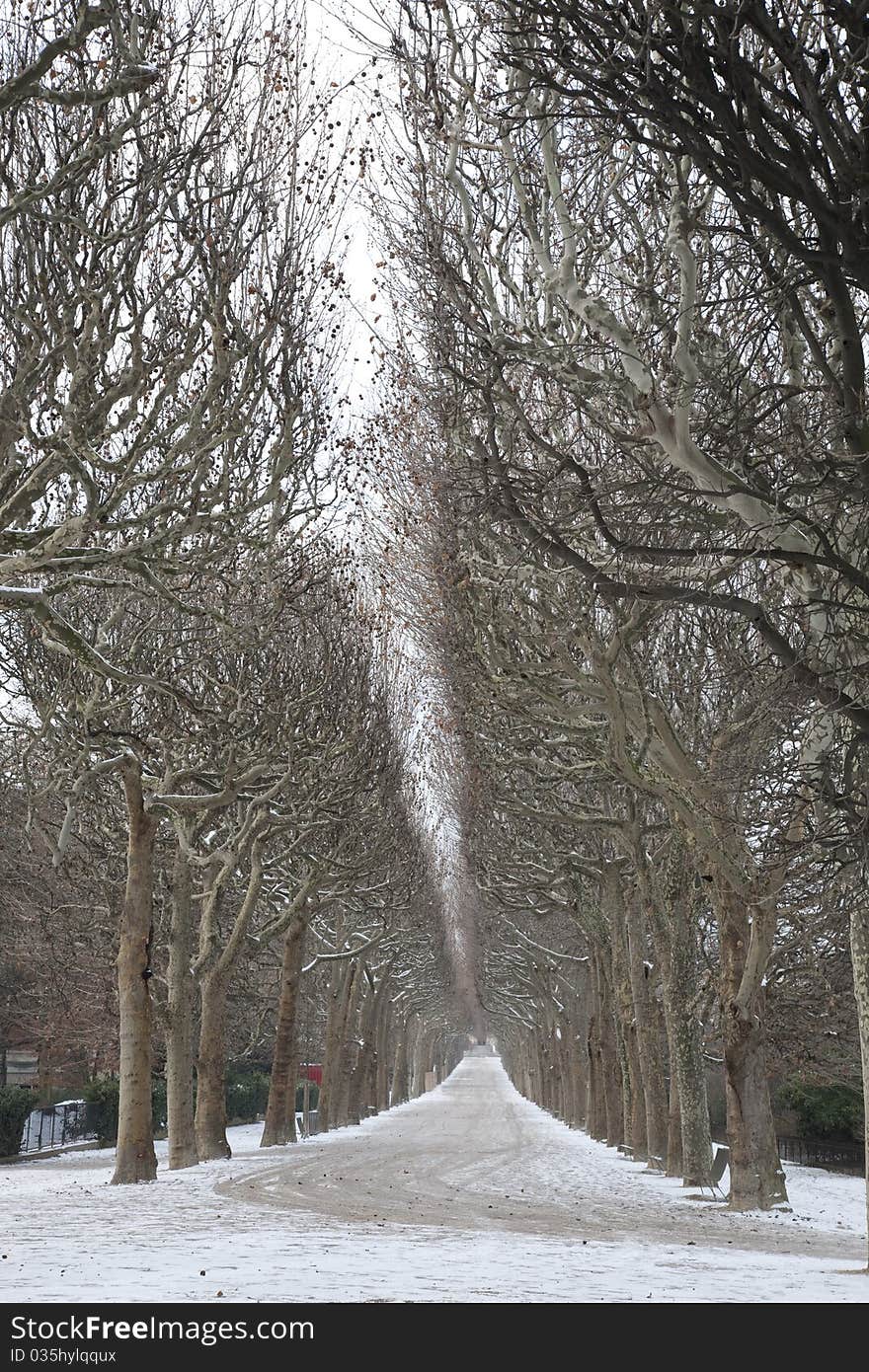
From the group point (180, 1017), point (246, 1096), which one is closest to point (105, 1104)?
point (180, 1017)

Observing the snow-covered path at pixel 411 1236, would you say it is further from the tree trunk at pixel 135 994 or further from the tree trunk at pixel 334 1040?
the tree trunk at pixel 334 1040

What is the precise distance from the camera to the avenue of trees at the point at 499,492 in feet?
28.7

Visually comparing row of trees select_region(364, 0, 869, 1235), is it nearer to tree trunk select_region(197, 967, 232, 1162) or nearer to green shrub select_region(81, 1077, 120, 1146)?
tree trunk select_region(197, 967, 232, 1162)

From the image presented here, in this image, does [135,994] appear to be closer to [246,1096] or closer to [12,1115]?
[12,1115]

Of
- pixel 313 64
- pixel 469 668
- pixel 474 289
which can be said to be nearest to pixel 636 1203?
pixel 469 668

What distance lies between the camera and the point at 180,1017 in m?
21.9

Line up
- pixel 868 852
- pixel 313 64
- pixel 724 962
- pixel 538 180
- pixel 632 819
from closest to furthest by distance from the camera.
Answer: pixel 868 852 → pixel 538 180 → pixel 313 64 → pixel 724 962 → pixel 632 819

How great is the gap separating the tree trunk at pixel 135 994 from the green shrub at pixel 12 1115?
471 inches

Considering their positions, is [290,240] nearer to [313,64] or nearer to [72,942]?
[313,64]

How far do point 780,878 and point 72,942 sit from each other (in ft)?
65.9

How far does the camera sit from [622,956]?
97.7 feet

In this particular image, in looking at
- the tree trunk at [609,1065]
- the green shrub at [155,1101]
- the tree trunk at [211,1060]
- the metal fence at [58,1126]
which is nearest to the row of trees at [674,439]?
the tree trunk at [211,1060]

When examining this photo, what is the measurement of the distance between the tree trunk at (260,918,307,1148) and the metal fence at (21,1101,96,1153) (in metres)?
7.42

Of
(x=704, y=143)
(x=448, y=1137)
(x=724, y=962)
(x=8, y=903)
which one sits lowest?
(x=448, y=1137)
